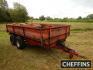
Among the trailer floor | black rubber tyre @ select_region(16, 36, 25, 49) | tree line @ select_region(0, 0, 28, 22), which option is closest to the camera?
the trailer floor

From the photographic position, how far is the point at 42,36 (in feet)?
25.7

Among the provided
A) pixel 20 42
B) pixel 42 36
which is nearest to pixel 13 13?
pixel 20 42

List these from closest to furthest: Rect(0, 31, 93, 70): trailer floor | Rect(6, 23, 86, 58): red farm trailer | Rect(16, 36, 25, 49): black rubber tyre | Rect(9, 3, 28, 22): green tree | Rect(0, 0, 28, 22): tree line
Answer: Rect(0, 31, 93, 70): trailer floor
Rect(6, 23, 86, 58): red farm trailer
Rect(16, 36, 25, 49): black rubber tyre
Rect(0, 0, 28, 22): tree line
Rect(9, 3, 28, 22): green tree

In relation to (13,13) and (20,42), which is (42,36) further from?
(13,13)

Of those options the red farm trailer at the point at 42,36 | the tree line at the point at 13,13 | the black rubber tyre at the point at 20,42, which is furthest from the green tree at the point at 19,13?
the black rubber tyre at the point at 20,42

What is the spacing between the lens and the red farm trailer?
25.7 ft

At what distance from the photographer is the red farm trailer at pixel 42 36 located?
784 centimetres

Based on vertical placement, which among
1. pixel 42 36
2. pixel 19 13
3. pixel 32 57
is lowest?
pixel 32 57

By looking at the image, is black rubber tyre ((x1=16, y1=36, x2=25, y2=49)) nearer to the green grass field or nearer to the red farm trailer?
the red farm trailer

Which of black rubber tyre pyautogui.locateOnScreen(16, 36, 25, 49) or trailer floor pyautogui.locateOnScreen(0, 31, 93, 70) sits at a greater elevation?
black rubber tyre pyautogui.locateOnScreen(16, 36, 25, 49)

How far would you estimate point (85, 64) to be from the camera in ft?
23.3

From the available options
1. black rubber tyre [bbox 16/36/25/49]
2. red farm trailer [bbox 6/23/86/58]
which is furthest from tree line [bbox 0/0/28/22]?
black rubber tyre [bbox 16/36/25/49]

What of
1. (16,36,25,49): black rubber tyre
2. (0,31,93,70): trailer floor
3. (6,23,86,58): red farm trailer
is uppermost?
(6,23,86,58): red farm trailer

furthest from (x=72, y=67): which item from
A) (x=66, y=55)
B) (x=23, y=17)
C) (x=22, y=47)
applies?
(x=23, y=17)
